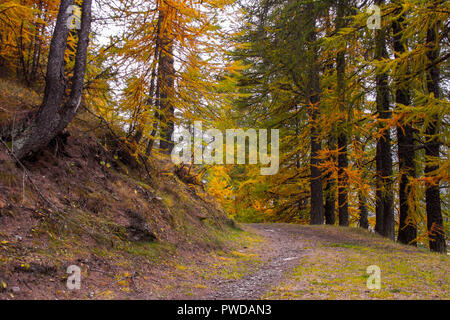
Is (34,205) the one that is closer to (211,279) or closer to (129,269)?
(129,269)

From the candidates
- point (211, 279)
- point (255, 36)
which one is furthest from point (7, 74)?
point (255, 36)

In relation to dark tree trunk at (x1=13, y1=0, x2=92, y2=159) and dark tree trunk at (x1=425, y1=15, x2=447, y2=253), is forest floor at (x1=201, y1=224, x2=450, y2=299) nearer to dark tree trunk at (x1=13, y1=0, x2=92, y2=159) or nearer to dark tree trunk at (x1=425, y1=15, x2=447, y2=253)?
dark tree trunk at (x1=425, y1=15, x2=447, y2=253)

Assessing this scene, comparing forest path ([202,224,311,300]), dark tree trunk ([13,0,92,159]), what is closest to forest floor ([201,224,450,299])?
forest path ([202,224,311,300])

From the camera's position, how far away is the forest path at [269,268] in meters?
4.38

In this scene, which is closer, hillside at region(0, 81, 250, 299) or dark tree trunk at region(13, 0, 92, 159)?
hillside at region(0, 81, 250, 299)

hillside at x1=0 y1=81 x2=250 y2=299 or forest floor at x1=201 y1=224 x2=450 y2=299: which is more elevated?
hillside at x1=0 y1=81 x2=250 y2=299

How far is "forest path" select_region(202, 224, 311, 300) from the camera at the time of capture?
4383 millimetres

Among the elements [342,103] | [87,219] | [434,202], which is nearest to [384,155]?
[434,202]

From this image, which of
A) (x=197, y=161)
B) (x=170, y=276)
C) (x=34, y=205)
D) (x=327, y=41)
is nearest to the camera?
(x=34, y=205)

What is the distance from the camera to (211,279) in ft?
16.7

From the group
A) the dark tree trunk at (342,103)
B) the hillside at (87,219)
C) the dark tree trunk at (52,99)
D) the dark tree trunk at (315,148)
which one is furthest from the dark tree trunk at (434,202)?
the dark tree trunk at (52,99)

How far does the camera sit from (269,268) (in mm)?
6062

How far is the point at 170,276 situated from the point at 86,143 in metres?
3.48

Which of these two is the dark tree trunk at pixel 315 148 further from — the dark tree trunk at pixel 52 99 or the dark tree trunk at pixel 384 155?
the dark tree trunk at pixel 52 99
